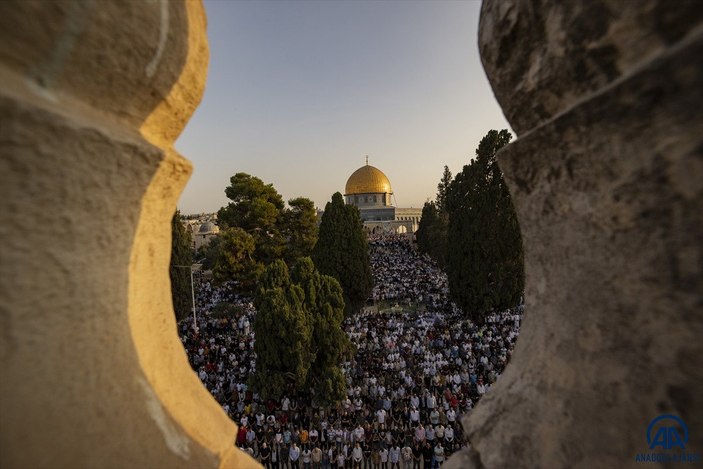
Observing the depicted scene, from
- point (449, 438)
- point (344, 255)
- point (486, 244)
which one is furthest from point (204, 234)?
point (449, 438)

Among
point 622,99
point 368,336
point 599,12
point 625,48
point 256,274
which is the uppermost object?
point 256,274

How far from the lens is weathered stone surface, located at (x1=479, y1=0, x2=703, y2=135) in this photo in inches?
41.4

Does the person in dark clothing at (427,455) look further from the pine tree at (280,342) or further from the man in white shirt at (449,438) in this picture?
the pine tree at (280,342)

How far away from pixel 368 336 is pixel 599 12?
1305 cm

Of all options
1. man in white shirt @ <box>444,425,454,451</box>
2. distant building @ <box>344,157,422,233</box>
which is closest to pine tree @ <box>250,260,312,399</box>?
man in white shirt @ <box>444,425,454,451</box>

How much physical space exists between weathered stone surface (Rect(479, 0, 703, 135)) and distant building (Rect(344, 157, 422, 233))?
2250 inches

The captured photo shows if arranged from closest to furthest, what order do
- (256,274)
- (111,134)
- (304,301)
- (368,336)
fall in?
(111,134) < (304,301) < (368,336) < (256,274)

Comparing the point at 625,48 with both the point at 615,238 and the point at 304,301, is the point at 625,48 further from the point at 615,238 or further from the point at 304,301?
the point at 304,301

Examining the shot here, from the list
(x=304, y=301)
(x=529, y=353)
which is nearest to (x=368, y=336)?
(x=304, y=301)

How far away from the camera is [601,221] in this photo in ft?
4.06

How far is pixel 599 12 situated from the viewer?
117cm

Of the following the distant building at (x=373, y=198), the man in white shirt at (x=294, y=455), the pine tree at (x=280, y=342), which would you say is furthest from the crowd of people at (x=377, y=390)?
the distant building at (x=373, y=198)

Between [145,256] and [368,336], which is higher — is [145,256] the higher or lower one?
the higher one

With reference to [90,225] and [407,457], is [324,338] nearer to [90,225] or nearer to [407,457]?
[407,457]
